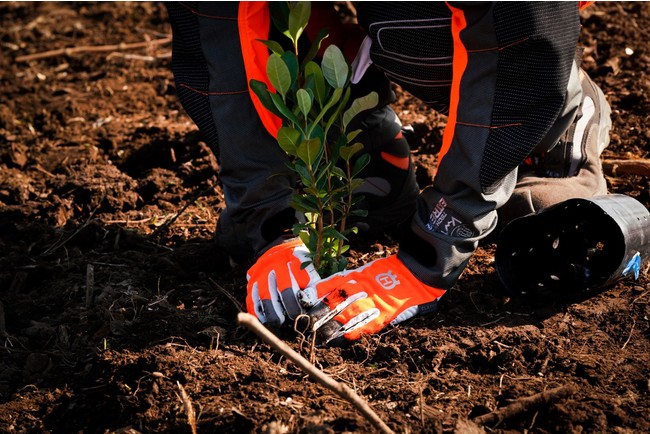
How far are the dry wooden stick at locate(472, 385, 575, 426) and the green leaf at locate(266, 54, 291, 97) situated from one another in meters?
0.94

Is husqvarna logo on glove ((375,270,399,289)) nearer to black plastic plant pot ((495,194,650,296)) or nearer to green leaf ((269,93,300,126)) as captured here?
black plastic plant pot ((495,194,650,296))

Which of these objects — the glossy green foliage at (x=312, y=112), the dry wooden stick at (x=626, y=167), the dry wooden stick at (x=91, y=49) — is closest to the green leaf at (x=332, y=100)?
the glossy green foliage at (x=312, y=112)

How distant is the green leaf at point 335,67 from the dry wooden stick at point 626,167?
1.45 metres

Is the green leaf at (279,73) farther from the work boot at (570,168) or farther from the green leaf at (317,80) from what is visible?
the work boot at (570,168)

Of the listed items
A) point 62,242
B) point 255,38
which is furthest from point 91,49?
point 255,38

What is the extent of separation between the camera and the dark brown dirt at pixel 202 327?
1950 mm

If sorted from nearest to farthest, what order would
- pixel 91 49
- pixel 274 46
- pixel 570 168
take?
pixel 274 46
pixel 570 168
pixel 91 49

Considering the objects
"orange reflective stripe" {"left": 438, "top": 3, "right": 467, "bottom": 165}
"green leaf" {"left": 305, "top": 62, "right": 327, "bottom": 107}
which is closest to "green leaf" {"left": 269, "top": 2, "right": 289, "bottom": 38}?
"green leaf" {"left": 305, "top": 62, "right": 327, "bottom": 107}

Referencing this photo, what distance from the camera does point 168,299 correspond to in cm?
254

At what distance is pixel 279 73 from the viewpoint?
6.66ft

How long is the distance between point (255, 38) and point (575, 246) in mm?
1135

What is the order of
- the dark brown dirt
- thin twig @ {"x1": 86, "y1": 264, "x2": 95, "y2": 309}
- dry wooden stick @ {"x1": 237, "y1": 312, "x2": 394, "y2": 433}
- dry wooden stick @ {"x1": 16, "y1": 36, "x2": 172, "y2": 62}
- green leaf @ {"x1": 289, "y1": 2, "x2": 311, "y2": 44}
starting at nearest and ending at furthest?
dry wooden stick @ {"x1": 237, "y1": 312, "x2": 394, "y2": 433} → the dark brown dirt → green leaf @ {"x1": 289, "y1": 2, "x2": 311, "y2": 44} → thin twig @ {"x1": 86, "y1": 264, "x2": 95, "y2": 309} → dry wooden stick @ {"x1": 16, "y1": 36, "x2": 172, "y2": 62}

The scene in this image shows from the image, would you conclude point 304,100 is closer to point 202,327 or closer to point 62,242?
point 202,327

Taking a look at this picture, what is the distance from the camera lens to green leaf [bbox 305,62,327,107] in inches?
81.2
